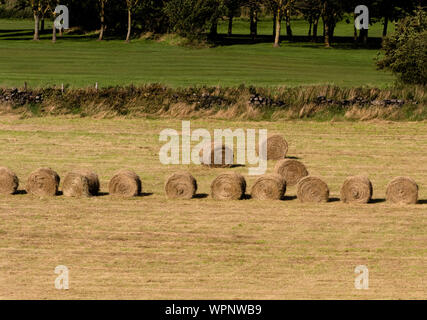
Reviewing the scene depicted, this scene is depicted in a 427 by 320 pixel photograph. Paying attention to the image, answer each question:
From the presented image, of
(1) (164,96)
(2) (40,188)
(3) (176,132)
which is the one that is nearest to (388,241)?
(2) (40,188)

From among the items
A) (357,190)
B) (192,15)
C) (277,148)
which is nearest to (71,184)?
(357,190)

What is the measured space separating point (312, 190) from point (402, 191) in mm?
2687

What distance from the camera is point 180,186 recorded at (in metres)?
27.0

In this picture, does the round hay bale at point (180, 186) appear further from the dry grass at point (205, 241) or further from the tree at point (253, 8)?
the tree at point (253, 8)

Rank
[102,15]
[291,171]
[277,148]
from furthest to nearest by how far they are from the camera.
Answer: [102,15], [277,148], [291,171]

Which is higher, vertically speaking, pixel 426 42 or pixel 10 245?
pixel 426 42

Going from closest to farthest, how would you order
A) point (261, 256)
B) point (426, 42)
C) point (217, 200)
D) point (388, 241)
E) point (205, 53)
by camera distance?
point (261, 256) → point (388, 241) → point (217, 200) → point (426, 42) → point (205, 53)

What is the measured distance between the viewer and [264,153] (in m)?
34.7

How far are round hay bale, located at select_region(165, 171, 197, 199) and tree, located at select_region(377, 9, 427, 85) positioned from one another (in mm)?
25506

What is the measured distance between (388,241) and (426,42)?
96.5 ft

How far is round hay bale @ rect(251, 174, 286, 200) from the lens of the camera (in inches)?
1061

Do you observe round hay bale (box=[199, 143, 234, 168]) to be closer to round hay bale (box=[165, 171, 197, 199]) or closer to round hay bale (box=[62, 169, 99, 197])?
round hay bale (box=[165, 171, 197, 199])

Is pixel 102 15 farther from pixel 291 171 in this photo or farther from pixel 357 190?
pixel 357 190

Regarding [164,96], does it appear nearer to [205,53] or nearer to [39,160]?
[39,160]
